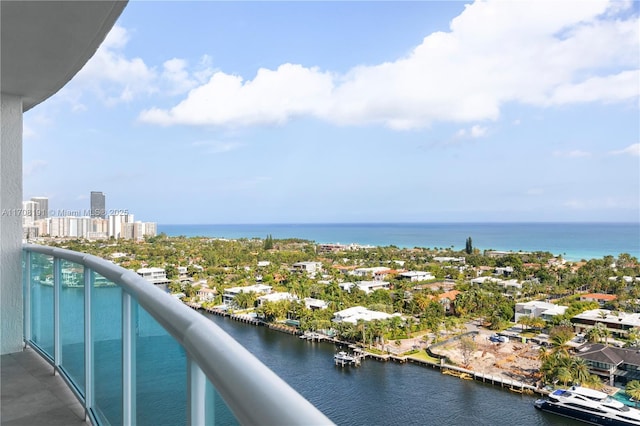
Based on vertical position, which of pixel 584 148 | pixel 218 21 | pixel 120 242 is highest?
pixel 218 21

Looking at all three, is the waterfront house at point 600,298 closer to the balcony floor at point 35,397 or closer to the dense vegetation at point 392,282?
the dense vegetation at point 392,282

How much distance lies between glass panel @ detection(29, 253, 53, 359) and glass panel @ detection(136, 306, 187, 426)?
144cm

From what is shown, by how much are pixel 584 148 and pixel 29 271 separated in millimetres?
81775

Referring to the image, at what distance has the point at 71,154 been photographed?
45.1 m

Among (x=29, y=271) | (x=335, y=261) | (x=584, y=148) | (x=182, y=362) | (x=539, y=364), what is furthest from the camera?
(x=584, y=148)

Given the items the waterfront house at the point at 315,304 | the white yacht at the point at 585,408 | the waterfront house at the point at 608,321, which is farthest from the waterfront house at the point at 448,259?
the white yacht at the point at 585,408

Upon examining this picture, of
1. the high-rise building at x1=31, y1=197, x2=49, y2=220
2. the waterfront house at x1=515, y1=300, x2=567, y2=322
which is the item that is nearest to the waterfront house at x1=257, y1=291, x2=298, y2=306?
the waterfront house at x1=515, y1=300, x2=567, y2=322

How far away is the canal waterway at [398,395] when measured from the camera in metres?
16.8

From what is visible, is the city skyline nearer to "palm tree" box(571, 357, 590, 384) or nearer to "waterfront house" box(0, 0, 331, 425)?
"palm tree" box(571, 357, 590, 384)

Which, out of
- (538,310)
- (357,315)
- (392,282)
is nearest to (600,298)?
(538,310)

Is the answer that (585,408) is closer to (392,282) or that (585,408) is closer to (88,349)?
(392,282)

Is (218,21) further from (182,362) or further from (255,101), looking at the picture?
(182,362)

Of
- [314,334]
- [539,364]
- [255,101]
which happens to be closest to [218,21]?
[255,101]

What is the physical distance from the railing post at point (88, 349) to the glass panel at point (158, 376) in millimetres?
696
